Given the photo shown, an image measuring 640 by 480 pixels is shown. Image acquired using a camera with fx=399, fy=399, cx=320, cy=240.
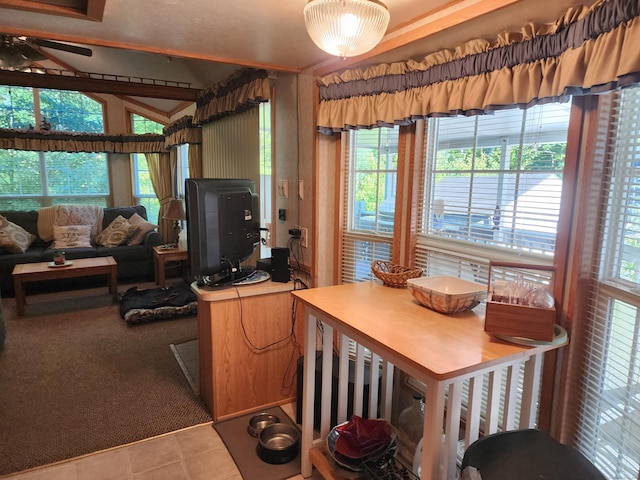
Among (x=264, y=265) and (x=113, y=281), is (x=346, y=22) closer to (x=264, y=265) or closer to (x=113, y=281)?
(x=264, y=265)

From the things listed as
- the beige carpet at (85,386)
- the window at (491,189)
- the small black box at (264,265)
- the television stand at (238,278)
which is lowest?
the beige carpet at (85,386)

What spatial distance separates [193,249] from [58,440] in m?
1.26

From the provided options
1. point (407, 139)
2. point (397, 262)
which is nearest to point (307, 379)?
point (397, 262)

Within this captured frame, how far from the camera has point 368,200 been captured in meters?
2.45

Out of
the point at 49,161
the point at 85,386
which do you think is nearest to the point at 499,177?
the point at 85,386

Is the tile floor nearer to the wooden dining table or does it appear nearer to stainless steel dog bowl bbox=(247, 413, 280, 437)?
stainless steel dog bowl bbox=(247, 413, 280, 437)

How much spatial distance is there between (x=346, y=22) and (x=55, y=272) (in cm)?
411

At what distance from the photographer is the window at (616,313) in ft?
4.16

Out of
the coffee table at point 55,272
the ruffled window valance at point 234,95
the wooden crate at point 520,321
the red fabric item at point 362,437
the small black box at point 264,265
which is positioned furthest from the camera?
the coffee table at point 55,272

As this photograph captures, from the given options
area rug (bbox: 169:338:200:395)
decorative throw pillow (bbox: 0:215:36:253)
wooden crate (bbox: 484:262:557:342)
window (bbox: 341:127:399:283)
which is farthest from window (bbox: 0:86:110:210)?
wooden crate (bbox: 484:262:557:342)

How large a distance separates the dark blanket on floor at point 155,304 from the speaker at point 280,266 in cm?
194

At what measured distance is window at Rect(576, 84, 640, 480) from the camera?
127cm

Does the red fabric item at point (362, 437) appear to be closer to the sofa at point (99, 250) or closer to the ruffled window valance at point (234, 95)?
the ruffled window valance at point (234, 95)

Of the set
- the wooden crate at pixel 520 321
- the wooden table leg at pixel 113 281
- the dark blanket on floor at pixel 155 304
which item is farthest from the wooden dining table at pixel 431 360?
the wooden table leg at pixel 113 281
